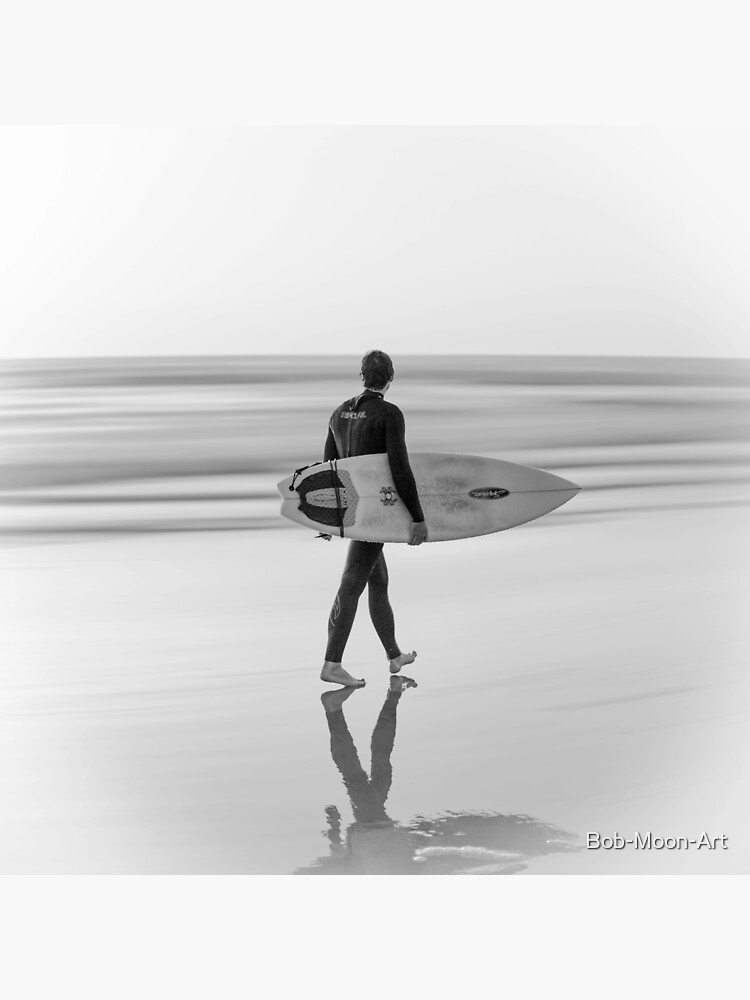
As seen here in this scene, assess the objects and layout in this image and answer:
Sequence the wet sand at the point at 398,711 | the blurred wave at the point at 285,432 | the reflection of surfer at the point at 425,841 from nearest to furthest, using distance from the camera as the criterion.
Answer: the reflection of surfer at the point at 425,841 → the wet sand at the point at 398,711 → the blurred wave at the point at 285,432

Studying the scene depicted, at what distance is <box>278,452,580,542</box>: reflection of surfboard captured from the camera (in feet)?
17.1

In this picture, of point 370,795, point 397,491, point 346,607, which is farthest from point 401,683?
point 370,795

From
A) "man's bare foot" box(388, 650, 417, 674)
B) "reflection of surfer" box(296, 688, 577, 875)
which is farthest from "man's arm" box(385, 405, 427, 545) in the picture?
"reflection of surfer" box(296, 688, 577, 875)

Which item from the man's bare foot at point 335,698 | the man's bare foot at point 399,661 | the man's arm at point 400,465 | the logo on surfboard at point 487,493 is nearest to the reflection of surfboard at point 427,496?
the logo on surfboard at point 487,493

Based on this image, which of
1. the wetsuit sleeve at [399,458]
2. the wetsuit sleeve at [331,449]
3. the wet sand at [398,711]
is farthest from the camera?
the wetsuit sleeve at [331,449]

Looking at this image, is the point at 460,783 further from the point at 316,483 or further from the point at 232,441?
the point at 232,441

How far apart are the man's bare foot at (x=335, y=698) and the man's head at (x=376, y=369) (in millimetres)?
1361

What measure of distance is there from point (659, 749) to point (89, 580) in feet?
13.0

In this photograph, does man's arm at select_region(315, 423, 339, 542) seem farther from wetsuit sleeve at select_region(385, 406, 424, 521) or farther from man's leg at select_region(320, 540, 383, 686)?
wetsuit sleeve at select_region(385, 406, 424, 521)

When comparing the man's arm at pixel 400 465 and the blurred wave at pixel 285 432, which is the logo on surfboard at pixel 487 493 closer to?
the man's arm at pixel 400 465

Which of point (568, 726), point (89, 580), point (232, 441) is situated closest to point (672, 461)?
point (232, 441)

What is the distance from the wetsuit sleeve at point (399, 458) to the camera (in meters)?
5.00

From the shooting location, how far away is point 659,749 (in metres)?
4.47

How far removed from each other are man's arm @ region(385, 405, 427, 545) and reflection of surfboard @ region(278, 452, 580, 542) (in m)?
0.14
